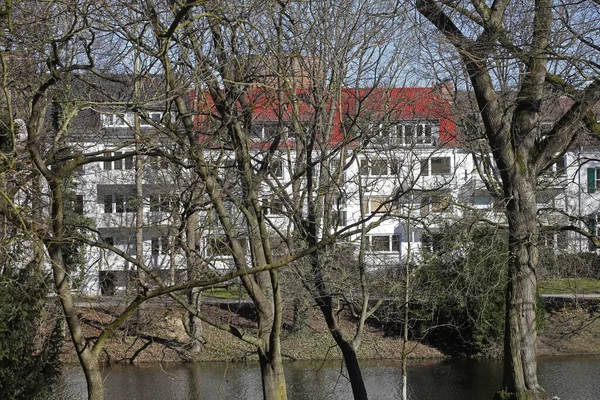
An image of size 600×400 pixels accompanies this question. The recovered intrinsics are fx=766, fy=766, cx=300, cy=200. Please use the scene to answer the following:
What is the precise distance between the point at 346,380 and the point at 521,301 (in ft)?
27.3

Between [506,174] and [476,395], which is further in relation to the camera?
[476,395]

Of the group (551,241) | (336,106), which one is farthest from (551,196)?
(336,106)

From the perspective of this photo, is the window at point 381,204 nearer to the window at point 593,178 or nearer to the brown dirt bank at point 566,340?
the brown dirt bank at point 566,340

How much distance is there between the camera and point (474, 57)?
995 centimetres

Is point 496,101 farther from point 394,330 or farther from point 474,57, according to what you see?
point 394,330

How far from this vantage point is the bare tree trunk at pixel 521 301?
36.7 ft

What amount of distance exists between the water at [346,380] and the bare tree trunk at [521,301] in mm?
6045

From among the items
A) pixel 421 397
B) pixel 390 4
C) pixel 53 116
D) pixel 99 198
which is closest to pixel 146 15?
pixel 390 4

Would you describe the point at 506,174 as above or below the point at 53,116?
below

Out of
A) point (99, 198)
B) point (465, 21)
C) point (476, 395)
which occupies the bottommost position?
point (476, 395)

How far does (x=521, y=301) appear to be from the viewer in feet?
37.3

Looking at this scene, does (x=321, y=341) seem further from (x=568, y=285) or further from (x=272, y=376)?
(x=272, y=376)

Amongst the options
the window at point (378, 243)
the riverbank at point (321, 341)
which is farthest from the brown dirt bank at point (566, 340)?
the window at point (378, 243)

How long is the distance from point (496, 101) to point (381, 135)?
2454 millimetres
